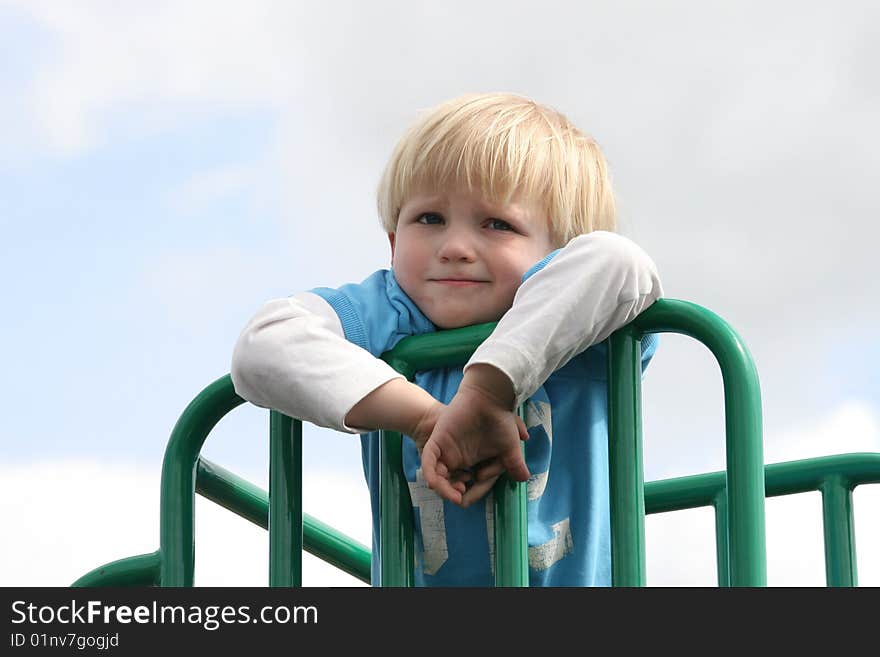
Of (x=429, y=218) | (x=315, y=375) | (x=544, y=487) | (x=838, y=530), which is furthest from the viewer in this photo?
(x=838, y=530)

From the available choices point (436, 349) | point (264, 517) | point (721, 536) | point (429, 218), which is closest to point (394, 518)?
point (436, 349)

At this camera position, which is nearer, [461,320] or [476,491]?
[476,491]

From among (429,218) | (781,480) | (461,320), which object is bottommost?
(781,480)

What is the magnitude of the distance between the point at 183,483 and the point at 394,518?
1.49ft

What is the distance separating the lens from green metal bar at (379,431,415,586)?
203 cm

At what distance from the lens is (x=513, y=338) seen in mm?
1896

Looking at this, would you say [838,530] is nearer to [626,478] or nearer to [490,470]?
[626,478]

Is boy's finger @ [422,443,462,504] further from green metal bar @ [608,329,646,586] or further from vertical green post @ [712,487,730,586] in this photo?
vertical green post @ [712,487,730,586]

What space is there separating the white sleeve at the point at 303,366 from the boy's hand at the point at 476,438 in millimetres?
135

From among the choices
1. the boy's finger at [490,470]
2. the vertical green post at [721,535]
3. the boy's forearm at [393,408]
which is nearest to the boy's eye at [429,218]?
the boy's forearm at [393,408]

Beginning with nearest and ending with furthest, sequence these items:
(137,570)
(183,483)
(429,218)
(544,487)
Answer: (544,487) < (429,218) < (183,483) < (137,570)

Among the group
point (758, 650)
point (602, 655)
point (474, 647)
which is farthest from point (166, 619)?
point (758, 650)

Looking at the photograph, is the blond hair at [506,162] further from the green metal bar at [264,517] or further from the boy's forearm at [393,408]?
the green metal bar at [264,517]

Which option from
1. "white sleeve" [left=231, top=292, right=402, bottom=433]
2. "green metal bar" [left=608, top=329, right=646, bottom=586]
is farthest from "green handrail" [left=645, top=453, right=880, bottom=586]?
"white sleeve" [left=231, top=292, right=402, bottom=433]
